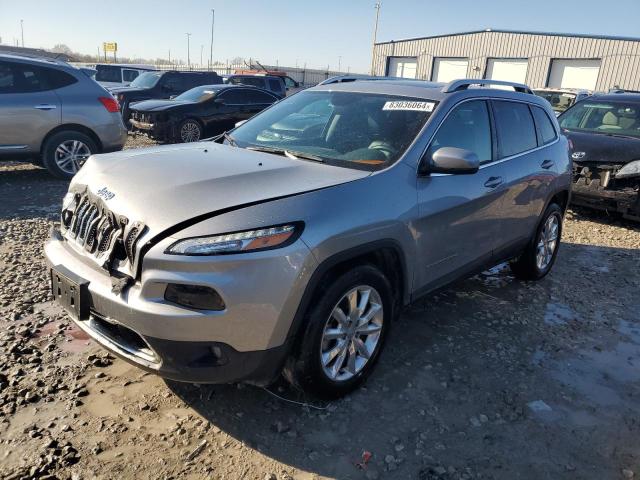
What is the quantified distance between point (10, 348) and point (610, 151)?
7.29 metres

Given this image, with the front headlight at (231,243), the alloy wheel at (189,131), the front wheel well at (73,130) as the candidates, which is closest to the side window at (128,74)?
the alloy wheel at (189,131)

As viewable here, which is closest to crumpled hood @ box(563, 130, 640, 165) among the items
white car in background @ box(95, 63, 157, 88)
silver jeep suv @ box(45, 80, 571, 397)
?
silver jeep suv @ box(45, 80, 571, 397)

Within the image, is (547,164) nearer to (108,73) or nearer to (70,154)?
(70,154)

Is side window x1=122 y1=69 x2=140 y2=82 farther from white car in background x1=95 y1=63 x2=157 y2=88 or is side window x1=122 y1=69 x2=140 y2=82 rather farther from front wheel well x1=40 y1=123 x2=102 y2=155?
front wheel well x1=40 y1=123 x2=102 y2=155

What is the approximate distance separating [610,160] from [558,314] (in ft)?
12.0

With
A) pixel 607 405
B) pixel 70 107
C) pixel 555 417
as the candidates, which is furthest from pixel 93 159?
pixel 70 107

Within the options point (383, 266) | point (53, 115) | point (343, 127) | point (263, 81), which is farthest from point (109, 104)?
point (263, 81)

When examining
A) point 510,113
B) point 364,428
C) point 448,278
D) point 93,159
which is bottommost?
point 364,428

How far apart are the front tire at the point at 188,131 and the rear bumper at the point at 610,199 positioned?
779 cm

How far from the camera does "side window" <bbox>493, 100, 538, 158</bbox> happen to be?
410cm

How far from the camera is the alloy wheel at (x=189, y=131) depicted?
447 inches

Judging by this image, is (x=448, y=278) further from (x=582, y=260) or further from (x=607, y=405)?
(x=582, y=260)

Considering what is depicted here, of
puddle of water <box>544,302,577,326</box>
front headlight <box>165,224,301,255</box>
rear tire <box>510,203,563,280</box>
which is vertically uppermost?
front headlight <box>165,224,301,255</box>

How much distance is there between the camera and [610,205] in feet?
23.1
